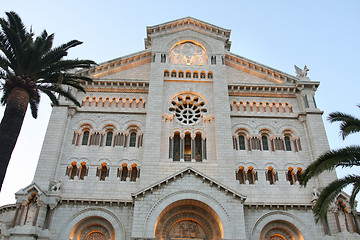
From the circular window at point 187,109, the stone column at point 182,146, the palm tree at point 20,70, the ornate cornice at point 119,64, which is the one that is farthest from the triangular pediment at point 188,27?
the palm tree at point 20,70

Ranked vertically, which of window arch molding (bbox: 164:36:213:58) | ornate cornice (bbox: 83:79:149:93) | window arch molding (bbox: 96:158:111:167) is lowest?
window arch molding (bbox: 96:158:111:167)

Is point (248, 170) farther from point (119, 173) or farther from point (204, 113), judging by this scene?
point (119, 173)

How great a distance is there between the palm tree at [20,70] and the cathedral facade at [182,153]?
6.30m

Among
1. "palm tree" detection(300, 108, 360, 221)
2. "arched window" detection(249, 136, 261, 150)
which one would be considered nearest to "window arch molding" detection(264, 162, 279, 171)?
"arched window" detection(249, 136, 261, 150)

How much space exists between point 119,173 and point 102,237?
4677 mm

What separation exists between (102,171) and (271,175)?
13187 millimetres

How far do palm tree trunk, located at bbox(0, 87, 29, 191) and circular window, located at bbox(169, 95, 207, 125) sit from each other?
12501 mm

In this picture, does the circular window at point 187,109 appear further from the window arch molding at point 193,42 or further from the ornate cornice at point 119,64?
the ornate cornice at point 119,64

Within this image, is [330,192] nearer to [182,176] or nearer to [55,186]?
[182,176]

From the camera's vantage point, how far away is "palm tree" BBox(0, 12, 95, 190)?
669 inches

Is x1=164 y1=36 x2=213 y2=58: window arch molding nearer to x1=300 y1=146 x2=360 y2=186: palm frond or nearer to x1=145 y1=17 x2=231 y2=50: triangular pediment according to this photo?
x1=145 y1=17 x2=231 y2=50: triangular pediment

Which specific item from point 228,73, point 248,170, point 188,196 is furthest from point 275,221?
point 228,73

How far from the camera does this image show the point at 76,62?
20.2 m

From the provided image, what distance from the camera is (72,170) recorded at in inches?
953
